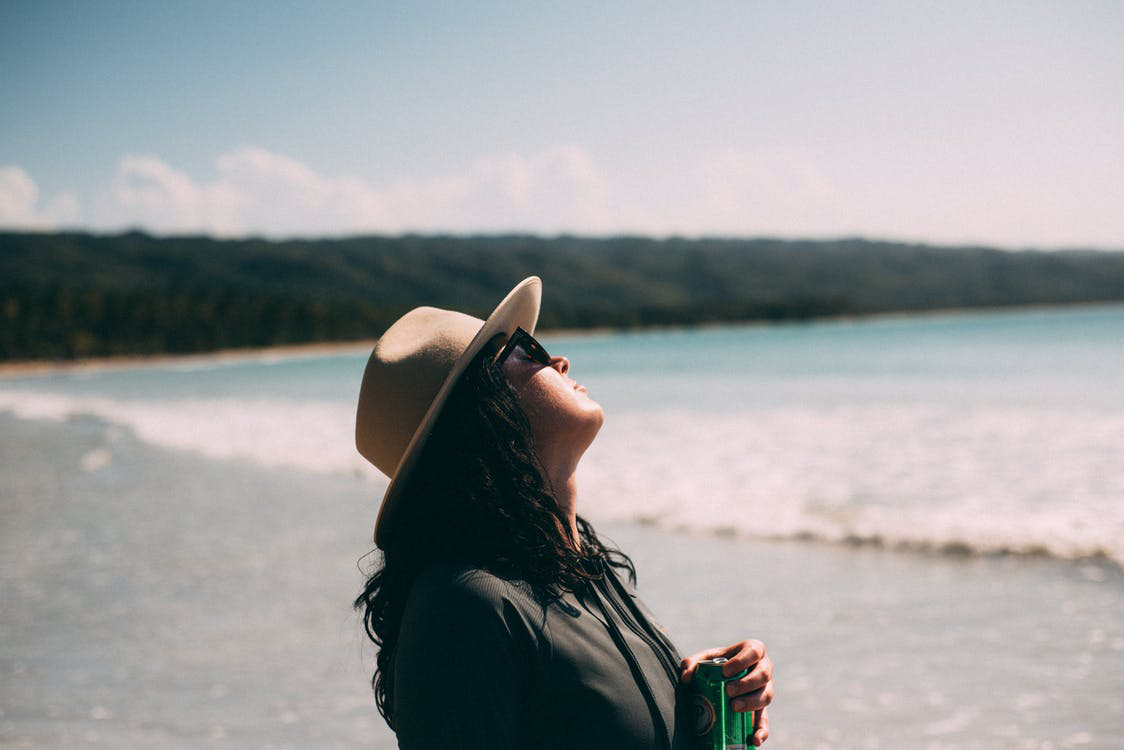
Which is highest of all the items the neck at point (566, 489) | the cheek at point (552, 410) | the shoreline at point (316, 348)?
the cheek at point (552, 410)

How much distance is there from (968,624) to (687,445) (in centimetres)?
1108

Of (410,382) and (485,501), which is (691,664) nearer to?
(485,501)

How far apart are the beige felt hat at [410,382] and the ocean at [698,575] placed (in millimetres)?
3902

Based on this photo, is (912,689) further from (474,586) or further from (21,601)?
(21,601)

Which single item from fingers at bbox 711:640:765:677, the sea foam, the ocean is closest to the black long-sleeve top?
fingers at bbox 711:640:765:677

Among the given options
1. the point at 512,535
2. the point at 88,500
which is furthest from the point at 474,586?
the point at 88,500

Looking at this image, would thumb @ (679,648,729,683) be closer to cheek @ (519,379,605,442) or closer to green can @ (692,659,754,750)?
green can @ (692,659,754,750)

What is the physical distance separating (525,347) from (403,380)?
0.70 feet

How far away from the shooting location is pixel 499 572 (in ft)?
4.90

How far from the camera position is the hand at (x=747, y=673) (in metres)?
1.69

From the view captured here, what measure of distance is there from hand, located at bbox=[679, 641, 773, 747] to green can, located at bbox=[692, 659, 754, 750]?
0.01m

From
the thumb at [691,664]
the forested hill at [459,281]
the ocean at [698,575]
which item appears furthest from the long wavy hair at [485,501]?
the forested hill at [459,281]

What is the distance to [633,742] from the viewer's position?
1.54 m

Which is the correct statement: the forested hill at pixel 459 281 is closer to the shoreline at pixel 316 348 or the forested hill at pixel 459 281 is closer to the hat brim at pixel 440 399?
the shoreline at pixel 316 348
